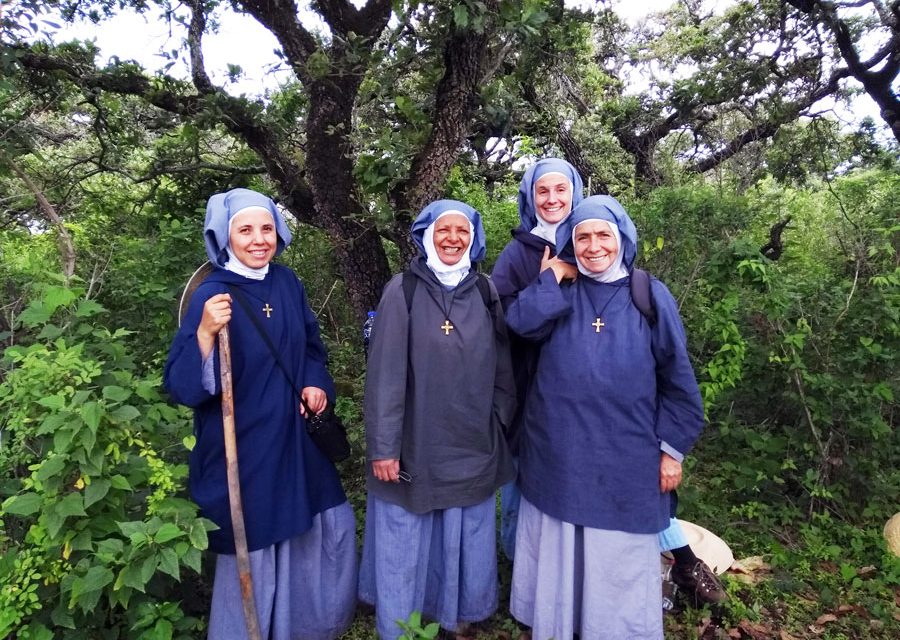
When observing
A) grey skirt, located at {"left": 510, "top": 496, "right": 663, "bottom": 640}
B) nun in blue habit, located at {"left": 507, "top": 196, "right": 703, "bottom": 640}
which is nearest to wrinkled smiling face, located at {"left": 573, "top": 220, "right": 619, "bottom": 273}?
nun in blue habit, located at {"left": 507, "top": 196, "right": 703, "bottom": 640}

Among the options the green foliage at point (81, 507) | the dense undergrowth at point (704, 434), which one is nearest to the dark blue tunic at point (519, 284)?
the dense undergrowth at point (704, 434)

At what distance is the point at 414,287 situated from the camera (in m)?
2.40

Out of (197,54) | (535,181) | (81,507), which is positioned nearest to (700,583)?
(535,181)

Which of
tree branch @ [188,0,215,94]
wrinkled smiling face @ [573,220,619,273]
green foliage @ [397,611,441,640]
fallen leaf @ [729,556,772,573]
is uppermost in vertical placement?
tree branch @ [188,0,215,94]

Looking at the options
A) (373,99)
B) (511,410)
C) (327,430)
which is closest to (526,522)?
(511,410)

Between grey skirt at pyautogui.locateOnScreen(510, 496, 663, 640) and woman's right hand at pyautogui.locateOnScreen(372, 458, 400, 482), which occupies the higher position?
woman's right hand at pyautogui.locateOnScreen(372, 458, 400, 482)

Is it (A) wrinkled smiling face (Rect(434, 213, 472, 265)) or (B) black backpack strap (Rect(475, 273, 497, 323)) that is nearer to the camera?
(A) wrinkled smiling face (Rect(434, 213, 472, 265))

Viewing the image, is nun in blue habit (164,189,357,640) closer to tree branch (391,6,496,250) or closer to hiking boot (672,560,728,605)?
tree branch (391,6,496,250)

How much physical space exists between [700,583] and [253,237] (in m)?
2.65

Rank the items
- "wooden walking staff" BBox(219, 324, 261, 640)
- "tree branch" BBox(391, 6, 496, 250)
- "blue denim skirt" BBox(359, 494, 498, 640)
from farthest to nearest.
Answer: "tree branch" BBox(391, 6, 496, 250) → "blue denim skirt" BBox(359, 494, 498, 640) → "wooden walking staff" BBox(219, 324, 261, 640)

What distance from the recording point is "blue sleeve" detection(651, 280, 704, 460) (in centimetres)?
223

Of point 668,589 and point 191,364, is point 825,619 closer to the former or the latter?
point 668,589

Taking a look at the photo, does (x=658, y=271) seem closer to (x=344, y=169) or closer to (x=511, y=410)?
(x=511, y=410)

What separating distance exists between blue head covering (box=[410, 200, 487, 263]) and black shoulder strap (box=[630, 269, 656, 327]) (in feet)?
2.11
